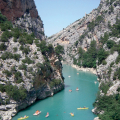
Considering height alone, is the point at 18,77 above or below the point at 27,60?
below

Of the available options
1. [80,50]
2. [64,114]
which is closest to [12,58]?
[64,114]

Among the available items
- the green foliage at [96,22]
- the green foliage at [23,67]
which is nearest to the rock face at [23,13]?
the green foliage at [23,67]

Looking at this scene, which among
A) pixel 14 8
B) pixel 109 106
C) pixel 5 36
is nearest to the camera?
pixel 109 106

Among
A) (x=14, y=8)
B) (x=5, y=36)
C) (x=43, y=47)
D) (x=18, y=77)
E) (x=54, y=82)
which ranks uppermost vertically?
(x=14, y=8)

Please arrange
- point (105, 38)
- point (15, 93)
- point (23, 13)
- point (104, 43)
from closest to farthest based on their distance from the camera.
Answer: point (15, 93), point (23, 13), point (104, 43), point (105, 38)

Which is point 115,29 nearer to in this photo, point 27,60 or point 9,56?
point 27,60

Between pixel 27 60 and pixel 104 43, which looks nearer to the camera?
pixel 27 60

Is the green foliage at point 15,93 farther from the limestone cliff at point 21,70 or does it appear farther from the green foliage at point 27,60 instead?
the green foliage at point 27,60

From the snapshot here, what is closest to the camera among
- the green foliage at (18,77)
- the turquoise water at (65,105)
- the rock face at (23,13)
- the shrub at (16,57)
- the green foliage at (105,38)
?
the turquoise water at (65,105)

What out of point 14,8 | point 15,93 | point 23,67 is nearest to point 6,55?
point 23,67

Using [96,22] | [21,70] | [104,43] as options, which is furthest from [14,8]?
[96,22]
